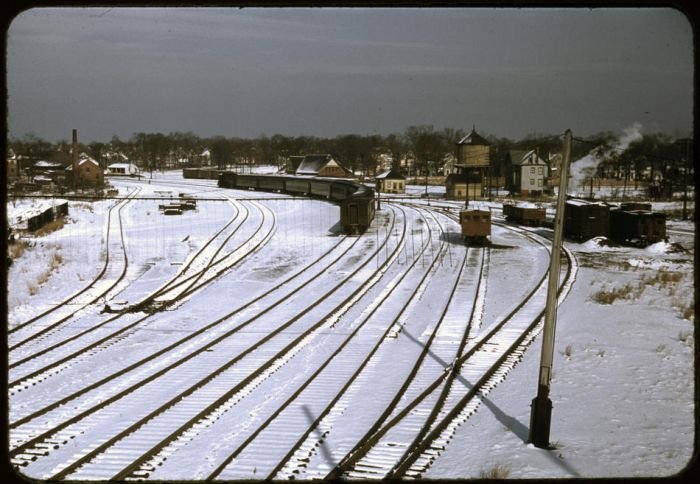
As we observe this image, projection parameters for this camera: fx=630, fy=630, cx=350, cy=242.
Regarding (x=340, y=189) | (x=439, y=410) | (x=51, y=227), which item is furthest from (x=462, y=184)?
(x=439, y=410)

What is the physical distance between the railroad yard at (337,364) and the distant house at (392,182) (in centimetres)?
3583

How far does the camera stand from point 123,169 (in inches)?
2603

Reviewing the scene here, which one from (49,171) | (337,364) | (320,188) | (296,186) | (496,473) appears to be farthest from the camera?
(49,171)

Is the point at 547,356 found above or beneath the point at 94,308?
above

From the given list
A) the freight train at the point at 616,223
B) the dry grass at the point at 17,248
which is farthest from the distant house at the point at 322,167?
the dry grass at the point at 17,248

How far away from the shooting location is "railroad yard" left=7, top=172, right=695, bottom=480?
7625 mm

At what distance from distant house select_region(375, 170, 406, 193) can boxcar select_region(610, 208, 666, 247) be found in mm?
31809

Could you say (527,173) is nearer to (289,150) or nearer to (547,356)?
(289,150)

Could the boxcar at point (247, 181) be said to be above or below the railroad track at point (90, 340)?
above

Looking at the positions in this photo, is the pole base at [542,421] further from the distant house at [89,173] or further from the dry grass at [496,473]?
the distant house at [89,173]

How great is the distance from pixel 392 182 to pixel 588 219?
3295 cm

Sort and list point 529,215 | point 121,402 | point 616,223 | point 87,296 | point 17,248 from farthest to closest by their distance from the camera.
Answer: point 529,215 < point 616,223 < point 17,248 < point 87,296 < point 121,402

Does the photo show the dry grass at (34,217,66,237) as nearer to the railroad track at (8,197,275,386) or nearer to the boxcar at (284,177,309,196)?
the railroad track at (8,197,275,386)

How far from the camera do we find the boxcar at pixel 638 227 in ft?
88.1
